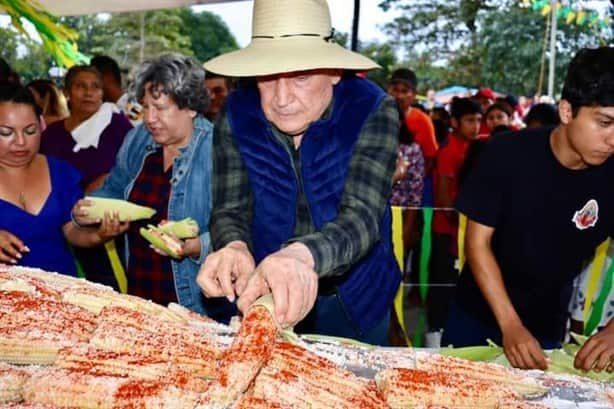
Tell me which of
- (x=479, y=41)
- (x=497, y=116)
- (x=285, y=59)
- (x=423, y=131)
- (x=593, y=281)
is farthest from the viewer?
(x=479, y=41)

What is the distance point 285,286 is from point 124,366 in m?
0.40

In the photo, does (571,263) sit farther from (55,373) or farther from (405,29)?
(405,29)

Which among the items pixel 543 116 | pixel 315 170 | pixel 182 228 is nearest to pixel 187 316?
pixel 315 170

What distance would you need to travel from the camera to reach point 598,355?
7.05ft

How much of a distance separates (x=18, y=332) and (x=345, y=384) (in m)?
0.81

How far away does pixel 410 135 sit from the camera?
6.07 m

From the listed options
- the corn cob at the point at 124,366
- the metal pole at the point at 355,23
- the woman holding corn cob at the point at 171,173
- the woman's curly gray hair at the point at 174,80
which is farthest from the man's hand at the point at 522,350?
the metal pole at the point at 355,23

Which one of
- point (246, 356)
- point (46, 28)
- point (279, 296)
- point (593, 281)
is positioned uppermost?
point (46, 28)

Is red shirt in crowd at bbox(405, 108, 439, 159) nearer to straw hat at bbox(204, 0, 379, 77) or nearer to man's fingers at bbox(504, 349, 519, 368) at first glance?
man's fingers at bbox(504, 349, 519, 368)

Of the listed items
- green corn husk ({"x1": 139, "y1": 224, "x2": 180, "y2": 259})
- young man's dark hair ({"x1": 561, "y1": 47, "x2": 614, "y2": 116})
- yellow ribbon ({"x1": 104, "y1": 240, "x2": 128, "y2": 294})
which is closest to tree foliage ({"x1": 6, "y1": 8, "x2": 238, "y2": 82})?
yellow ribbon ({"x1": 104, "y1": 240, "x2": 128, "y2": 294})

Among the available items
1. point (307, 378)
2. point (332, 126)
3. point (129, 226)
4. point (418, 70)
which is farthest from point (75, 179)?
point (418, 70)

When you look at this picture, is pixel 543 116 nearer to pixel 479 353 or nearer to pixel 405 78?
pixel 405 78

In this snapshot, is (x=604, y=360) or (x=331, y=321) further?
(x=331, y=321)

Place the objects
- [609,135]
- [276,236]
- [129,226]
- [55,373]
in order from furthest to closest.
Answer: [129,226]
[276,236]
[609,135]
[55,373]
